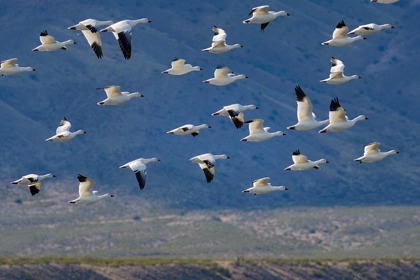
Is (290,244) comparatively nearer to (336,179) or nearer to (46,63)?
(336,179)

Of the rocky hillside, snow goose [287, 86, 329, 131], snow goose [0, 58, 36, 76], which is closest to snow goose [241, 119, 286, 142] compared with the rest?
snow goose [287, 86, 329, 131]

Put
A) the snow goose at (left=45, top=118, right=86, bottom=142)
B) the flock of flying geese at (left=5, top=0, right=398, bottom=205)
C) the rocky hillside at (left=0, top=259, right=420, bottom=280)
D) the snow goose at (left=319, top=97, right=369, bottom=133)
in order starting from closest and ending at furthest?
the flock of flying geese at (left=5, top=0, right=398, bottom=205)
the snow goose at (left=319, top=97, right=369, bottom=133)
the snow goose at (left=45, top=118, right=86, bottom=142)
the rocky hillside at (left=0, top=259, right=420, bottom=280)

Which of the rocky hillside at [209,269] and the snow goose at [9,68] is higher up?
the snow goose at [9,68]

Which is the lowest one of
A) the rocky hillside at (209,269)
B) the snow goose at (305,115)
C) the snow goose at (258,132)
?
the rocky hillside at (209,269)

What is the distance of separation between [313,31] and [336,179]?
29.7 m

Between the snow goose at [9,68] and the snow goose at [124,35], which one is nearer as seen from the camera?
the snow goose at [124,35]

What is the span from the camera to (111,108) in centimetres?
10694

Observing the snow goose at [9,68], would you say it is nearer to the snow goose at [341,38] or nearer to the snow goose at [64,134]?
the snow goose at [64,134]

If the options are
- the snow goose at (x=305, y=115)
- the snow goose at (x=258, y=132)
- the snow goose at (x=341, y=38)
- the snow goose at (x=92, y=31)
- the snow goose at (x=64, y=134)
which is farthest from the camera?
the snow goose at (x=341, y=38)

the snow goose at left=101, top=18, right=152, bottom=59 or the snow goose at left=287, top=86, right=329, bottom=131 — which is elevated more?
the snow goose at left=101, top=18, right=152, bottom=59

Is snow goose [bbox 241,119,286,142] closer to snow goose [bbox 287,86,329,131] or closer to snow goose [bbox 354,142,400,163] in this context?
snow goose [bbox 287,86,329,131]

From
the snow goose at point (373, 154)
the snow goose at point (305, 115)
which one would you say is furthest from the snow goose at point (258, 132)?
the snow goose at point (373, 154)

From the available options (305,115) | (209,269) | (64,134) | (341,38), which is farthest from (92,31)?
(209,269)

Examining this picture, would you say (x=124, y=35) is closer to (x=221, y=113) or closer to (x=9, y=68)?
(x=221, y=113)
